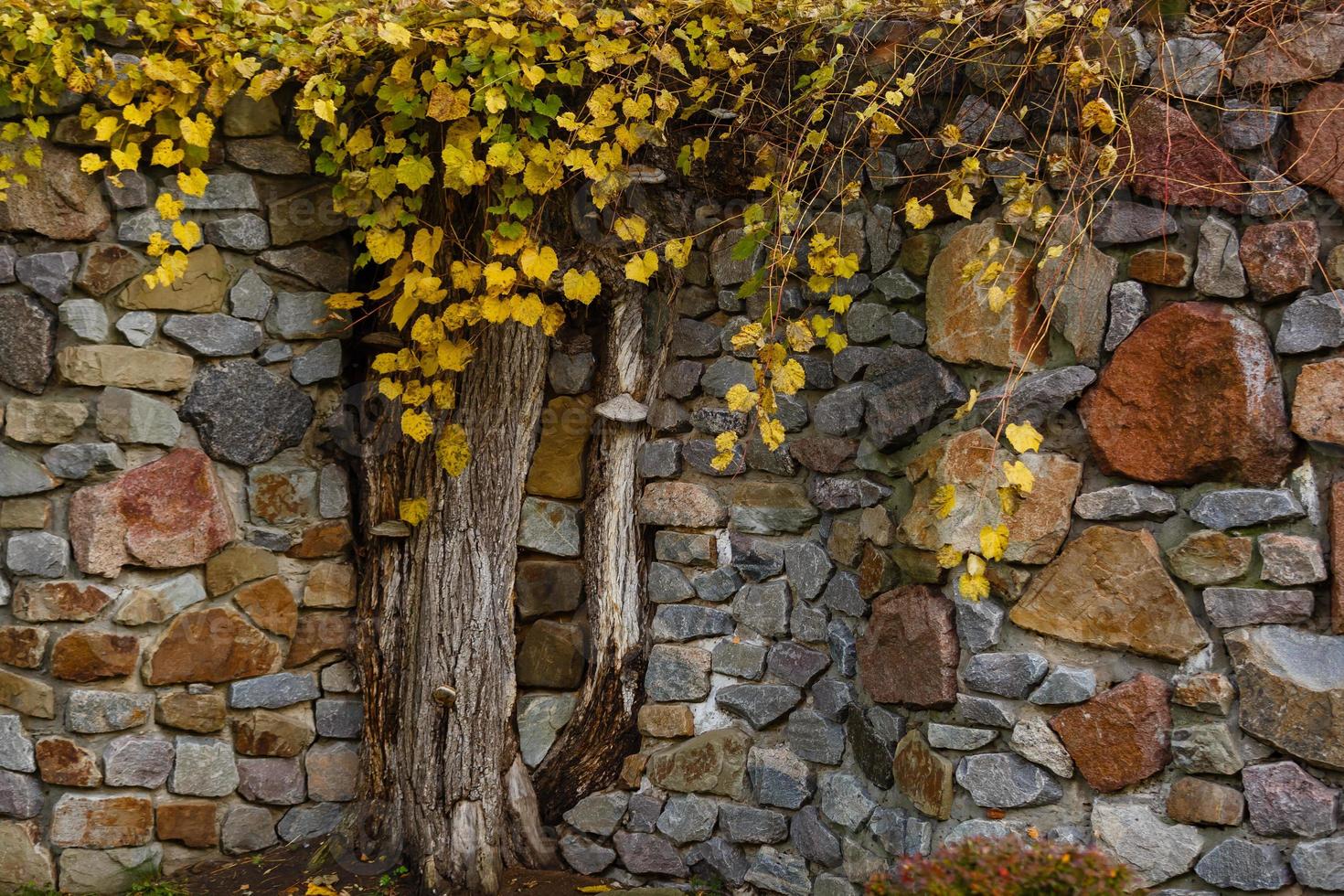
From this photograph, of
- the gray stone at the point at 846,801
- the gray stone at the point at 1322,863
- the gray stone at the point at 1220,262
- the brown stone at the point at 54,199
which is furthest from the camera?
the brown stone at the point at 54,199

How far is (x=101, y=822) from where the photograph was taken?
2689 millimetres

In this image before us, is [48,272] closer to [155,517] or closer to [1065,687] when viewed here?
[155,517]

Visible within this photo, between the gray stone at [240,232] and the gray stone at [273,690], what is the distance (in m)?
1.11

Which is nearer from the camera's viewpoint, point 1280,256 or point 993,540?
point 1280,256

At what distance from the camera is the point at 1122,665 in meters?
2.04

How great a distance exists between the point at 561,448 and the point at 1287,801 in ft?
5.70

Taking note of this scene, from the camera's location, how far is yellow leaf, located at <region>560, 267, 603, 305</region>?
→ 2502 millimetres

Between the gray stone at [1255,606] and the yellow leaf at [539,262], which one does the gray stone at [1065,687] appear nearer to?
the gray stone at [1255,606]

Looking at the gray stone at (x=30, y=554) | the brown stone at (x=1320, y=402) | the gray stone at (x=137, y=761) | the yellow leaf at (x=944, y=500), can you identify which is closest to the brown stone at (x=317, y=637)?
the gray stone at (x=137, y=761)

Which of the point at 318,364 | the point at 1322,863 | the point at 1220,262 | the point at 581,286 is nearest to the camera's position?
the point at 1322,863

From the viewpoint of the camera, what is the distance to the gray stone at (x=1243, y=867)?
1.87 meters

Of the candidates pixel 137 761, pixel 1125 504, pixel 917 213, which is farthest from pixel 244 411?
pixel 1125 504

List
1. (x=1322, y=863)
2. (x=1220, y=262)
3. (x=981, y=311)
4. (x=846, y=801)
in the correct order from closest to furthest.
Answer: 1. (x=1322, y=863)
2. (x=1220, y=262)
3. (x=981, y=311)
4. (x=846, y=801)


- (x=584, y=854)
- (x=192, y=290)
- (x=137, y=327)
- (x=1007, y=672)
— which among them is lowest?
(x=584, y=854)
